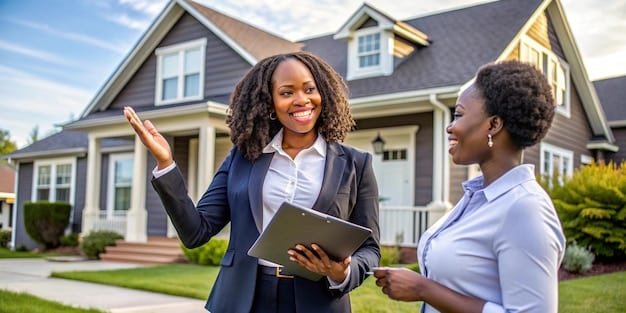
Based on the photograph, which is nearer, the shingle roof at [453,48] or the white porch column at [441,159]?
the white porch column at [441,159]

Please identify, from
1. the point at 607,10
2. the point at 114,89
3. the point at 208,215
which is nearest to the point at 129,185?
the point at 114,89

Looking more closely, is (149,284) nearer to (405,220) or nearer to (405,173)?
(405,220)

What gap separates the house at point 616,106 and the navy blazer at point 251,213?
16242 mm

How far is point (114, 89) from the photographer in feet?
52.5

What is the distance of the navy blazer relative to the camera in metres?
1.99

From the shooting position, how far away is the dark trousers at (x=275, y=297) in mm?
2004

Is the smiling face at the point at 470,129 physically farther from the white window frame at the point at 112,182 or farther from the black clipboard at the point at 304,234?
the white window frame at the point at 112,182

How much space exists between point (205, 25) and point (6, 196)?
231 inches

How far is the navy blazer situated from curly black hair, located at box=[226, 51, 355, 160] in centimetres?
6

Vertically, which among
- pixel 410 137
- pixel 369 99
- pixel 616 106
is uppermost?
pixel 616 106

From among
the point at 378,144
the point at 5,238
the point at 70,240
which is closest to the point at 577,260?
the point at 378,144

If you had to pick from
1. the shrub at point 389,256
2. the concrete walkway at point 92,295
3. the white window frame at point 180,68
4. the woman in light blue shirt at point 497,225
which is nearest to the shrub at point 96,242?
the concrete walkway at point 92,295

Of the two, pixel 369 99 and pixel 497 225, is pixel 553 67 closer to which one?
pixel 369 99

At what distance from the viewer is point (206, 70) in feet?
46.6
